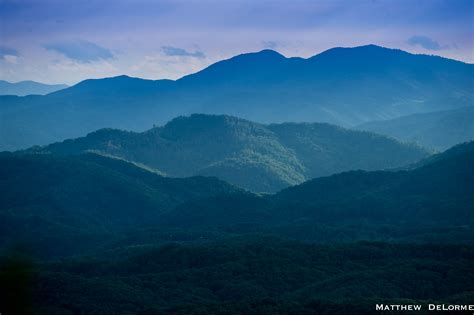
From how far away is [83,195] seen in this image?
159 m

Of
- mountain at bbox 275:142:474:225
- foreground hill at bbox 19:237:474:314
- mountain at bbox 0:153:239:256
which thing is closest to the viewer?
foreground hill at bbox 19:237:474:314

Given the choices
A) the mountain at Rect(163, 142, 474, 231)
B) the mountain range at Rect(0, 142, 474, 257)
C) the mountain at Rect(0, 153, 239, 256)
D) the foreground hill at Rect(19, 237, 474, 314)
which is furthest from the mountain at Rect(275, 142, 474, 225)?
the foreground hill at Rect(19, 237, 474, 314)

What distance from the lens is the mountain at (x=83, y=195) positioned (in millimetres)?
132750

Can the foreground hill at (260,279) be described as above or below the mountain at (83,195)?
below

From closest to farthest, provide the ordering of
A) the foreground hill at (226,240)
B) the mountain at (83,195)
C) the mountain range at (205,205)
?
the foreground hill at (226,240), the mountain range at (205,205), the mountain at (83,195)

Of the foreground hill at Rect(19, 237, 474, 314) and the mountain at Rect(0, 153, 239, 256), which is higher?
the mountain at Rect(0, 153, 239, 256)

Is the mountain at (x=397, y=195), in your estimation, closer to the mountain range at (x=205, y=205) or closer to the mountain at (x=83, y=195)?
the mountain range at (x=205, y=205)

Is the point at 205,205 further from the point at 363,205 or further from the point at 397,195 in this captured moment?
the point at 397,195

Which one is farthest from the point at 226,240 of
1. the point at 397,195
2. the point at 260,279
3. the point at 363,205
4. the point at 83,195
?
the point at 83,195

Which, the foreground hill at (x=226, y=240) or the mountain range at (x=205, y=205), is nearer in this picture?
the foreground hill at (x=226, y=240)

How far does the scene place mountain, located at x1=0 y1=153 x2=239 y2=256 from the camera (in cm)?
13275

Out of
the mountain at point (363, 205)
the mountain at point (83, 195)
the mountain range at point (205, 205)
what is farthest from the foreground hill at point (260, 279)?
the mountain at point (83, 195)

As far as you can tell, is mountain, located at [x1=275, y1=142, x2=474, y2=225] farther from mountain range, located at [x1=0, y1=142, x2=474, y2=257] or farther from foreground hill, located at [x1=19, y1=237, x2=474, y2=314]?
foreground hill, located at [x1=19, y1=237, x2=474, y2=314]

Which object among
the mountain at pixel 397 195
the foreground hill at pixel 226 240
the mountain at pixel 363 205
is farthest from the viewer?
the mountain at pixel 397 195
